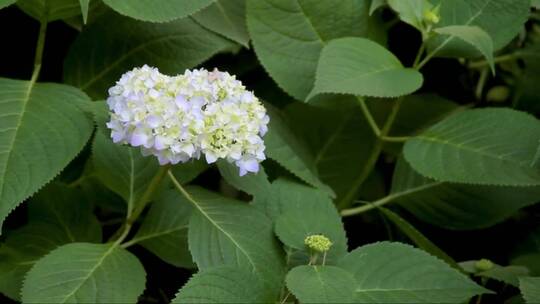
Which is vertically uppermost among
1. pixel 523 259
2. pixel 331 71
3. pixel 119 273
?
pixel 331 71

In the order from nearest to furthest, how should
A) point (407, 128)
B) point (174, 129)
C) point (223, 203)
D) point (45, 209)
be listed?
point (174, 129)
point (223, 203)
point (45, 209)
point (407, 128)

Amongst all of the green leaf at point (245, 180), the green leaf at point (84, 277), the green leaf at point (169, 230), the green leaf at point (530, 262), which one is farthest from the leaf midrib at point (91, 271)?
the green leaf at point (530, 262)

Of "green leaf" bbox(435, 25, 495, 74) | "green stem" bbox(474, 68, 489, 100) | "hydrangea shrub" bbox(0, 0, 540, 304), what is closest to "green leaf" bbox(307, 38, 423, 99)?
"hydrangea shrub" bbox(0, 0, 540, 304)

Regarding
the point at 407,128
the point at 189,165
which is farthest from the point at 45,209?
the point at 407,128

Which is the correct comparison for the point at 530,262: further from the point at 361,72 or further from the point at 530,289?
the point at 361,72

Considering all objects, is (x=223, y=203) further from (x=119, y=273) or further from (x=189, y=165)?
(x=119, y=273)

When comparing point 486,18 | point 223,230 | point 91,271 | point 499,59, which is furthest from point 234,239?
point 499,59

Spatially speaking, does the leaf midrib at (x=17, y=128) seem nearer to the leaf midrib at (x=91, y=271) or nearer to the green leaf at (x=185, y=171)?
the leaf midrib at (x=91, y=271)
